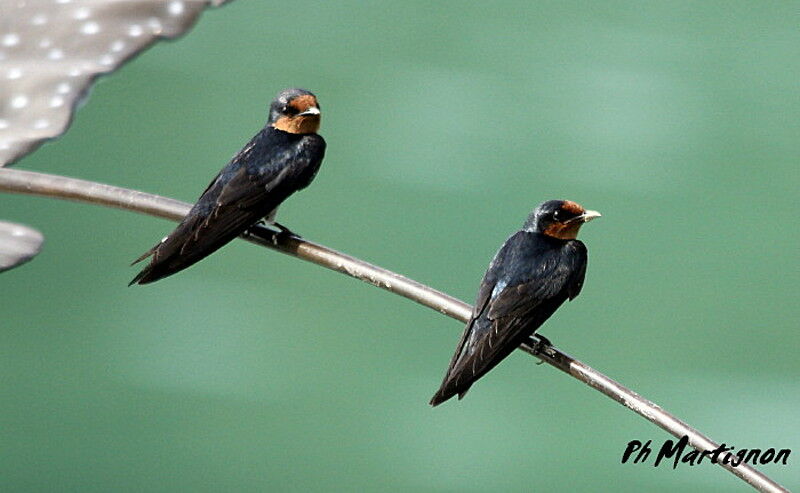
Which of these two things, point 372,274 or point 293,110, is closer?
point 372,274

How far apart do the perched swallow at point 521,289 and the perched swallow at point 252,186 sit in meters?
0.09

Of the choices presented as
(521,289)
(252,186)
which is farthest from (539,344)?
(252,186)

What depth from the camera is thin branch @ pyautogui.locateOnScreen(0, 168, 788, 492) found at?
42 centimetres

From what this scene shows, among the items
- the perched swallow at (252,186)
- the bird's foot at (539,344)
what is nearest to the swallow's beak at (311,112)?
the perched swallow at (252,186)

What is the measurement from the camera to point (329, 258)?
0.47 metres

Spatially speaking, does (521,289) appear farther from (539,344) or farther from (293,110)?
(293,110)

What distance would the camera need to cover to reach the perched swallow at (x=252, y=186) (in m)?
0.46

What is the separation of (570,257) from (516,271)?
0.04 m

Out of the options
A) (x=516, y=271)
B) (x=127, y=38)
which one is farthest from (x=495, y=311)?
(x=127, y=38)

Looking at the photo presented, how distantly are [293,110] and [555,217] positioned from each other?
0.12 metres

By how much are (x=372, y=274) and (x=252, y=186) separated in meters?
0.09

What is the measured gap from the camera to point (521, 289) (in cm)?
49

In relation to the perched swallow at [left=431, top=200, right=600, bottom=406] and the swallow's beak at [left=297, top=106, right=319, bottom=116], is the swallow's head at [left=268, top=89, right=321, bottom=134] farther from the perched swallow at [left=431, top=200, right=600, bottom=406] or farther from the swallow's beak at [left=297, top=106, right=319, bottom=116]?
the perched swallow at [left=431, top=200, right=600, bottom=406]

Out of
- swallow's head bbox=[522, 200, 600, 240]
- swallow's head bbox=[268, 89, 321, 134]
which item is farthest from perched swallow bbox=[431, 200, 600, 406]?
swallow's head bbox=[268, 89, 321, 134]
